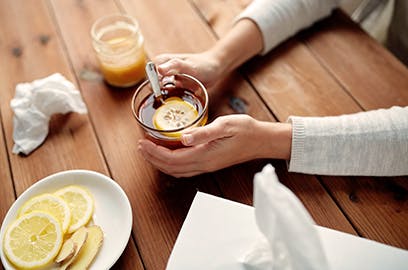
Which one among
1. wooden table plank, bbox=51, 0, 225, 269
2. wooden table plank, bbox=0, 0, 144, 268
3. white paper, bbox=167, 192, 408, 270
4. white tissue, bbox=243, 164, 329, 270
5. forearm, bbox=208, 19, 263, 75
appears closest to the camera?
white tissue, bbox=243, 164, 329, 270

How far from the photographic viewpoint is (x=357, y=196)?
2.60ft

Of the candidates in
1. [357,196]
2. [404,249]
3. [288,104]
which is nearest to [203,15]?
[288,104]

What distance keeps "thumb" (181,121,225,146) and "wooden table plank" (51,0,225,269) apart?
0.11m

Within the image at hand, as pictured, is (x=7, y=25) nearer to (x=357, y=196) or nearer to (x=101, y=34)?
(x=101, y=34)

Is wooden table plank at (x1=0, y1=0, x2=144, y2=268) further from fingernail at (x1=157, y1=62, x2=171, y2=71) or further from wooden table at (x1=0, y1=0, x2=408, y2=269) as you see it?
fingernail at (x1=157, y1=62, x2=171, y2=71)

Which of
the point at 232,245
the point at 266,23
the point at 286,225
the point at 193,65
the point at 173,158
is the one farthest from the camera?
the point at 266,23

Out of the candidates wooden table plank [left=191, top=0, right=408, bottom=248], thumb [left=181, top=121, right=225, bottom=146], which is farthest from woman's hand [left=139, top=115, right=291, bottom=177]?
wooden table plank [left=191, top=0, right=408, bottom=248]

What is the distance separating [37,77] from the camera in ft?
3.42

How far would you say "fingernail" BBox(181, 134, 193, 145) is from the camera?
745 millimetres

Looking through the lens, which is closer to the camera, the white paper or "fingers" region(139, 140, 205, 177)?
the white paper

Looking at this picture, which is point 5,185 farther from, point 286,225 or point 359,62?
point 359,62

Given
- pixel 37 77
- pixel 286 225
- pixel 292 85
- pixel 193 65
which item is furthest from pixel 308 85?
pixel 37 77

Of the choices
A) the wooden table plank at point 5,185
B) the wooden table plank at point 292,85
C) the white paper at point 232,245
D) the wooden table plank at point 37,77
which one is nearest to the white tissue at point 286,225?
the white paper at point 232,245

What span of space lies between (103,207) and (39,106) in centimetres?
31
